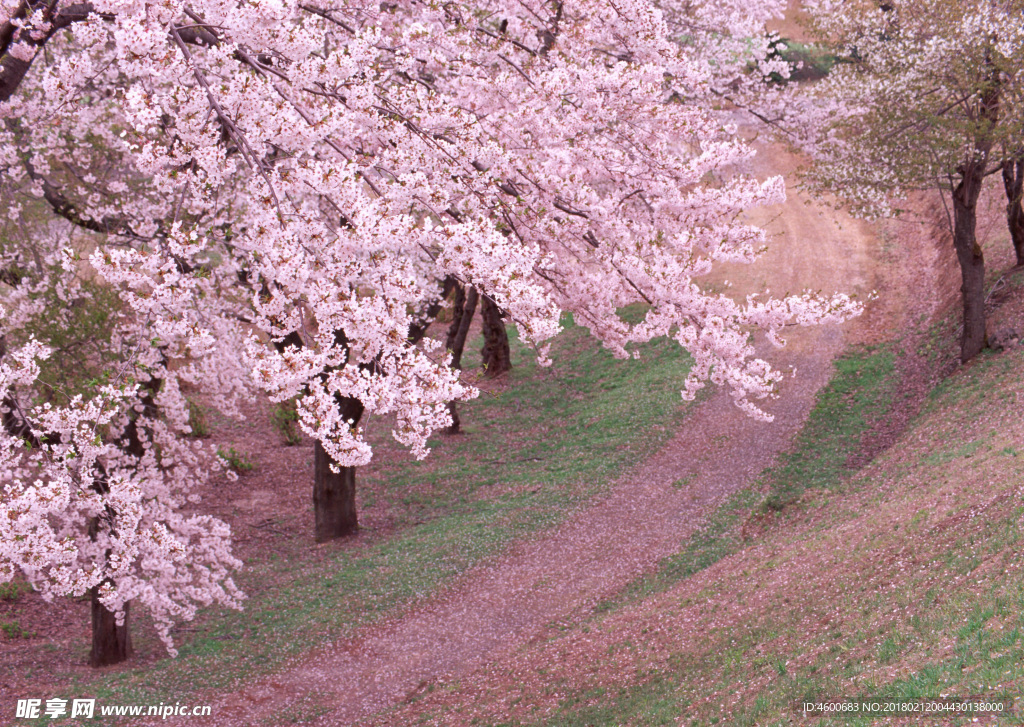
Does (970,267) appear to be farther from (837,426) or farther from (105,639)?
(105,639)

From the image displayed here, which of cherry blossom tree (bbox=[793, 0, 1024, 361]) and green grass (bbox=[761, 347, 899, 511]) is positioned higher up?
cherry blossom tree (bbox=[793, 0, 1024, 361])

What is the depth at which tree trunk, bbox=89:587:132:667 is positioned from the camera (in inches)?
483

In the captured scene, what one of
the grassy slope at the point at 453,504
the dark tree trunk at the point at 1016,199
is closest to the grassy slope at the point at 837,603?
the grassy slope at the point at 453,504

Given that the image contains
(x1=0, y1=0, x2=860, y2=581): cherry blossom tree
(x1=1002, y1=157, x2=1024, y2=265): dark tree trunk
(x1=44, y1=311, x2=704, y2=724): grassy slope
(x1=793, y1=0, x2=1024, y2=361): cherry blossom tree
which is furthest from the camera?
(x1=1002, y1=157, x2=1024, y2=265): dark tree trunk

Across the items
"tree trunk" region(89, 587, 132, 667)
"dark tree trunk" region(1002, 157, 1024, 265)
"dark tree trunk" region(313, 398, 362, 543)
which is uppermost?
"dark tree trunk" region(1002, 157, 1024, 265)

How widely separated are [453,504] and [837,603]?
36.5 feet

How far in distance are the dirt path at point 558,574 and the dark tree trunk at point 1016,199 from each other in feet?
16.6

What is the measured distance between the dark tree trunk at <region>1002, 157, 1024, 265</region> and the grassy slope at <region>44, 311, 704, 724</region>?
896 cm

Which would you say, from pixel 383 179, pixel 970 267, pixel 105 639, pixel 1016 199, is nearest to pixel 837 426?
pixel 970 267

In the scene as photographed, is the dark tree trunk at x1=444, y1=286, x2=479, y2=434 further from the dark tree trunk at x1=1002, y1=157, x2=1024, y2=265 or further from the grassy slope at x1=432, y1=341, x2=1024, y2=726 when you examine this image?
the dark tree trunk at x1=1002, y1=157, x2=1024, y2=265

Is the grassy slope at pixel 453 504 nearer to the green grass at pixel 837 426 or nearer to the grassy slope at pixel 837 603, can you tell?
the green grass at pixel 837 426

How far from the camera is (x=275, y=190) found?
671cm

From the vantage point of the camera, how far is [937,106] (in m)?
15.9

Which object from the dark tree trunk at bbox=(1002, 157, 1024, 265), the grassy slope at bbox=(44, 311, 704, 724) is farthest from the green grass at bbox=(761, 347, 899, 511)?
the dark tree trunk at bbox=(1002, 157, 1024, 265)
